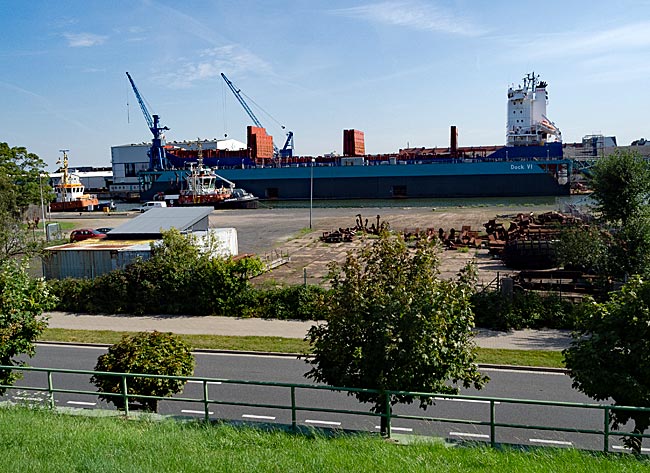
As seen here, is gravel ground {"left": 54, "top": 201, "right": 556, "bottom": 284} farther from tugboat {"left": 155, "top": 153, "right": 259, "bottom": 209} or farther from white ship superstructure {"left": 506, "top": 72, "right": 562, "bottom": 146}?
white ship superstructure {"left": 506, "top": 72, "right": 562, "bottom": 146}

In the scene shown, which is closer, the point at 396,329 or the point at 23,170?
the point at 396,329

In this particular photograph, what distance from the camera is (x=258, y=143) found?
346ft

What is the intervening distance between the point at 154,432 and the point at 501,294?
1310 centimetres

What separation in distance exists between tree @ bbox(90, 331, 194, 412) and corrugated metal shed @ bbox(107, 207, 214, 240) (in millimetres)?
16829

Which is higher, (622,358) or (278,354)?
(622,358)

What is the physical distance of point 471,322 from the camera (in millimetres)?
9125

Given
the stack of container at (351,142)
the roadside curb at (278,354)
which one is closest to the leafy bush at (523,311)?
the roadside curb at (278,354)

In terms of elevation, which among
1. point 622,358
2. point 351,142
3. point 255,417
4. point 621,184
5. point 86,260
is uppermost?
Answer: point 351,142

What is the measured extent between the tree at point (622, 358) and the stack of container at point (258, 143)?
317 feet

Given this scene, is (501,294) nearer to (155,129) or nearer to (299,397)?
(299,397)

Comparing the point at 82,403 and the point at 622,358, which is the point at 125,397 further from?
the point at 622,358

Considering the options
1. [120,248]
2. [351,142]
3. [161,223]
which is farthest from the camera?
[351,142]

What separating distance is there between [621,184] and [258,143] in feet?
280

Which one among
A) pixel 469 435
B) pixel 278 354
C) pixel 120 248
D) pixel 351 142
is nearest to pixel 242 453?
pixel 469 435
